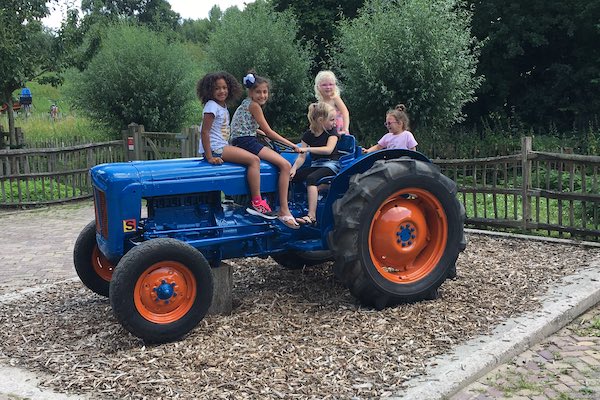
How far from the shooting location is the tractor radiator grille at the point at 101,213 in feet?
17.1

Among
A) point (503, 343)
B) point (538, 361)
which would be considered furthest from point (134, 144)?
point (538, 361)

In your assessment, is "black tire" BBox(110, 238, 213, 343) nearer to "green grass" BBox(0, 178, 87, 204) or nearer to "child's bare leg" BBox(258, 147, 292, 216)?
"child's bare leg" BBox(258, 147, 292, 216)

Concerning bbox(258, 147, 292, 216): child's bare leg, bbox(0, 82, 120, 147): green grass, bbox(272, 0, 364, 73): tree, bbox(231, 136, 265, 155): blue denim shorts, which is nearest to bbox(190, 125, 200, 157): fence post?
bbox(0, 82, 120, 147): green grass

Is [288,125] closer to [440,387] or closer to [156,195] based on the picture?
[156,195]

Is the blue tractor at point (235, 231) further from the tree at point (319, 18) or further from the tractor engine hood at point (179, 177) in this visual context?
the tree at point (319, 18)

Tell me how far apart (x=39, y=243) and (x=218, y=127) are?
194 inches

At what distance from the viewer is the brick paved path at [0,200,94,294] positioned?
7.44m

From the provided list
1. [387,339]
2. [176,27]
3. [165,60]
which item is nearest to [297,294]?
[387,339]

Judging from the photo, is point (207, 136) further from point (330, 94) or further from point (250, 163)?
point (330, 94)

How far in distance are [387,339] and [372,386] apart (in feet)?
2.44

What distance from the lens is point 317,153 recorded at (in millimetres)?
5750

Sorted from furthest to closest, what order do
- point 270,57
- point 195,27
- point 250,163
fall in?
point 195,27 < point 270,57 < point 250,163

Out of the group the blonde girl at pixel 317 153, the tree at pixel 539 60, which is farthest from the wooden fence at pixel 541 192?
the tree at pixel 539 60

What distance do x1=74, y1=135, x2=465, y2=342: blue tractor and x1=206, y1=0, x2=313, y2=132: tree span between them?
1287 cm
